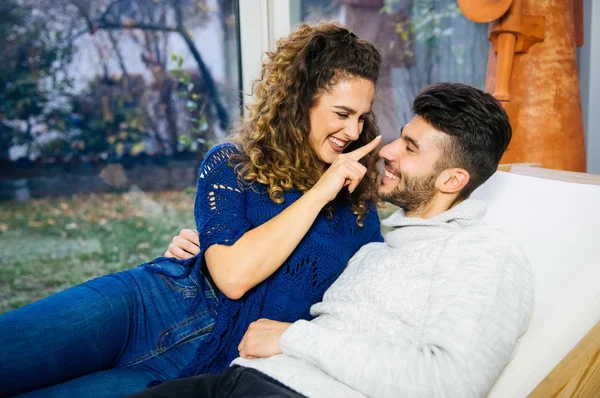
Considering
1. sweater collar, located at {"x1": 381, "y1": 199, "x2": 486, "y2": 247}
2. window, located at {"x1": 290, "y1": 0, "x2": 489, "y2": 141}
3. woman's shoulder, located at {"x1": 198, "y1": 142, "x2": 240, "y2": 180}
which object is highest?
window, located at {"x1": 290, "y1": 0, "x2": 489, "y2": 141}

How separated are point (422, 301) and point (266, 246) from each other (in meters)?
0.38

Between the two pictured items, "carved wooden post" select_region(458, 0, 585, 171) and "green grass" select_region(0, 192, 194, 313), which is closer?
"carved wooden post" select_region(458, 0, 585, 171)

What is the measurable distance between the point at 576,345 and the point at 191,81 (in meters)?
1.78

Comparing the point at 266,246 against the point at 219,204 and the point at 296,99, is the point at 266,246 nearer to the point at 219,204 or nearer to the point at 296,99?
the point at 219,204

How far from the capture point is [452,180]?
1.30m

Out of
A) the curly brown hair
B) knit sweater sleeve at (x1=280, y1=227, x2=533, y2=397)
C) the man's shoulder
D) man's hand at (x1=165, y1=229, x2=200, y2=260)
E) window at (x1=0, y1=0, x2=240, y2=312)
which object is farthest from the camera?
window at (x1=0, y1=0, x2=240, y2=312)

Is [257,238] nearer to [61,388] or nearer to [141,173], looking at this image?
[61,388]

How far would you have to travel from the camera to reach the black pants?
41.0 inches

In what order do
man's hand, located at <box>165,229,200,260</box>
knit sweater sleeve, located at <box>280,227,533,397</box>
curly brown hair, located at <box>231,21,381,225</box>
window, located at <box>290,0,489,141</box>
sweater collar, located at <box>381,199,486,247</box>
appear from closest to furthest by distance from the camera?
knit sweater sleeve, located at <box>280,227,533,397</box>
sweater collar, located at <box>381,199,486,247</box>
curly brown hair, located at <box>231,21,381,225</box>
man's hand, located at <box>165,229,200,260</box>
window, located at <box>290,0,489,141</box>

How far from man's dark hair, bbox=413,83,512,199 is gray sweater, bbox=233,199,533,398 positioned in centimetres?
10

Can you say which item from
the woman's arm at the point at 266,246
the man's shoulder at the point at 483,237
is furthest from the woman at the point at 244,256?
the man's shoulder at the point at 483,237

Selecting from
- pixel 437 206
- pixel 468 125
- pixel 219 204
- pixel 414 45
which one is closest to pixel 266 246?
pixel 219 204

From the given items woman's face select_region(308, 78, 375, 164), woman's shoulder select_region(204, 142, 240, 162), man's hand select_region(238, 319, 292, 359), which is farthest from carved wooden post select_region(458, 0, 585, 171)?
man's hand select_region(238, 319, 292, 359)

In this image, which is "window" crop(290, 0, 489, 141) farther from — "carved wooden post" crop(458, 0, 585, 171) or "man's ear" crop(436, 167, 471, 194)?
"man's ear" crop(436, 167, 471, 194)
